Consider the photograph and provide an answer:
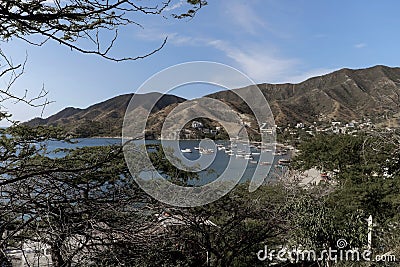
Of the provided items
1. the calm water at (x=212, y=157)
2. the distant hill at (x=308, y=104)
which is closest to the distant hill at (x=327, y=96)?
the distant hill at (x=308, y=104)

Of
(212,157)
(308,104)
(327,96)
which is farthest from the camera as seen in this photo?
(327,96)

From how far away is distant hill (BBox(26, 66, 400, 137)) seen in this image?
3242mm

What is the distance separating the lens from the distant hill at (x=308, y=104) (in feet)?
10.6

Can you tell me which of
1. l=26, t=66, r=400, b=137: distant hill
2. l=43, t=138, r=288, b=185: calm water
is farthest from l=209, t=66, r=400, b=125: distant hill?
l=43, t=138, r=288, b=185: calm water

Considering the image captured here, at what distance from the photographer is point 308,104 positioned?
72.9ft

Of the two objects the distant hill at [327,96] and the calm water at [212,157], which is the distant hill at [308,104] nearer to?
the distant hill at [327,96]

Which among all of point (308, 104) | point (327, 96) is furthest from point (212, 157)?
point (327, 96)

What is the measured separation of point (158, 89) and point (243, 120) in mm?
1980

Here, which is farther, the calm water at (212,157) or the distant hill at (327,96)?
the distant hill at (327,96)

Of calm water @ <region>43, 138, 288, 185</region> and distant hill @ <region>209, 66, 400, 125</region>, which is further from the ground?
distant hill @ <region>209, 66, 400, 125</region>

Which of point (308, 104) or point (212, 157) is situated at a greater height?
point (308, 104)

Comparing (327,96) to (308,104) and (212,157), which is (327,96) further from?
(212,157)

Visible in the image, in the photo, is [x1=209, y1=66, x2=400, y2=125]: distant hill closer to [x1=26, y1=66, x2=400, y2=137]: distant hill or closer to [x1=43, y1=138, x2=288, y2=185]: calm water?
[x1=26, y1=66, x2=400, y2=137]: distant hill

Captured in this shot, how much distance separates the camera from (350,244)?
4.46 m
